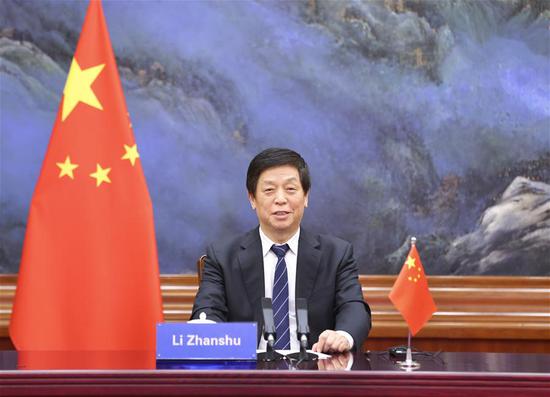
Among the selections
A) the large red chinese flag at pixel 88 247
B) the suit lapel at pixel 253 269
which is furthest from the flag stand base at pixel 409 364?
the large red chinese flag at pixel 88 247

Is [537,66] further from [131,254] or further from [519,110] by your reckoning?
[131,254]

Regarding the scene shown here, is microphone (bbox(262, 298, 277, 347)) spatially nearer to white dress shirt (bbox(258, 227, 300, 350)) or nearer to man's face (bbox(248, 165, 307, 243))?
white dress shirt (bbox(258, 227, 300, 350))

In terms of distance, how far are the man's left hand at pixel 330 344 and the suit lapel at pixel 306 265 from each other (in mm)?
358

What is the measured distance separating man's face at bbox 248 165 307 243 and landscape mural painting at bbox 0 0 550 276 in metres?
1.18

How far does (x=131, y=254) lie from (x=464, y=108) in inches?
78.5

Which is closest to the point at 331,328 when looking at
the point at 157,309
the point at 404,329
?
the point at 157,309

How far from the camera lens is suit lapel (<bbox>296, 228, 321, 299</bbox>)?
10.2 ft

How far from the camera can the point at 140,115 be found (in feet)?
14.2

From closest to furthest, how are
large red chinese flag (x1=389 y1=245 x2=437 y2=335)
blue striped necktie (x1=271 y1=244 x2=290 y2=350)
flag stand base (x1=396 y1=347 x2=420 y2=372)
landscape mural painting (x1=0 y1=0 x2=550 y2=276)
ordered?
flag stand base (x1=396 y1=347 x2=420 y2=372)
large red chinese flag (x1=389 y1=245 x2=437 y2=335)
blue striped necktie (x1=271 y1=244 x2=290 y2=350)
landscape mural painting (x1=0 y1=0 x2=550 y2=276)

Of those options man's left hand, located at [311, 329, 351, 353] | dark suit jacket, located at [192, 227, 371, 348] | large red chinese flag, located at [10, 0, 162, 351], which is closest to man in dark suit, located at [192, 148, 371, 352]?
dark suit jacket, located at [192, 227, 371, 348]

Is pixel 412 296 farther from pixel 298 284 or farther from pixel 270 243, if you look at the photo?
pixel 270 243

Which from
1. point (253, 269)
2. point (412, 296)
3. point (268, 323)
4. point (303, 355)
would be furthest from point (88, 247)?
point (412, 296)

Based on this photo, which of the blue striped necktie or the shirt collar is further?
the shirt collar

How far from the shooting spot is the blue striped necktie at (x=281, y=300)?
2.99m
